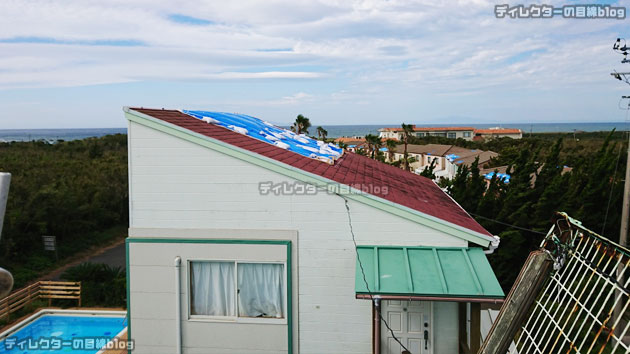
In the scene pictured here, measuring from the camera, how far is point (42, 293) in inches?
638

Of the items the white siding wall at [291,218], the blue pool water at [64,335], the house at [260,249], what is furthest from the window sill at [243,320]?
the blue pool water at [64,335]

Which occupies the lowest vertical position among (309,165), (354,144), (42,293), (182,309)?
(42,293)

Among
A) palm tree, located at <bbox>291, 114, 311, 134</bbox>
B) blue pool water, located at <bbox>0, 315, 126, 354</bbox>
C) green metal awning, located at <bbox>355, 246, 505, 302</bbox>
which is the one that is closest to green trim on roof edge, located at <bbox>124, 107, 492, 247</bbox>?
green metal awning, located at <bbox>355, 246, 505, 302</bbox>

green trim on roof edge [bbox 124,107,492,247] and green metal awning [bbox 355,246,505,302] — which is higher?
green trim on roof edge [bbox 124,107,492,247]

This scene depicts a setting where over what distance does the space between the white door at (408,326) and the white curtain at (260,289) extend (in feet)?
6.16

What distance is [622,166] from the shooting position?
1767cm

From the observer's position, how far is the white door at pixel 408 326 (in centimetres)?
780

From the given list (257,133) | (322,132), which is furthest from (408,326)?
(322,132)

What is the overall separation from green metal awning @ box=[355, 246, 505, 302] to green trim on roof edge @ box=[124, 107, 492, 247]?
1.02 ft

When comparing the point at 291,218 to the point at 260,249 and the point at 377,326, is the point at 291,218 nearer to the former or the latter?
the point at 260,249

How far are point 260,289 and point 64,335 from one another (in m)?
A: 9.07

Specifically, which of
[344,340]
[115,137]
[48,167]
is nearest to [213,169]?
[344,340]

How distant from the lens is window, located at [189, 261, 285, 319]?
7.98m

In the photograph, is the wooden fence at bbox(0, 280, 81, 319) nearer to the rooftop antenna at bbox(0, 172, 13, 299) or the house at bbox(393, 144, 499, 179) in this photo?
the rooftop antenna at bbox(0, 172, 13, 299)
